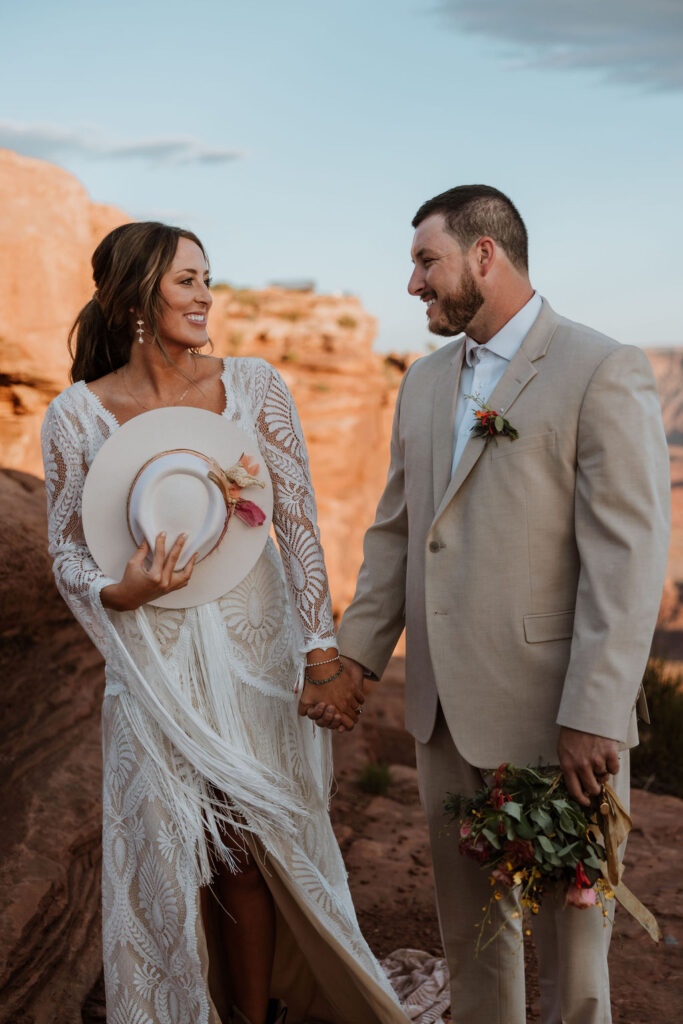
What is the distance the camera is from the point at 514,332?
8.67ft

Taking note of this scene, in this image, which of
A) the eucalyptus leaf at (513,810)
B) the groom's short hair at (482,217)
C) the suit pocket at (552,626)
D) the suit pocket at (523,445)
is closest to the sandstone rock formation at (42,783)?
the eucalyptus leaf at (513,810)

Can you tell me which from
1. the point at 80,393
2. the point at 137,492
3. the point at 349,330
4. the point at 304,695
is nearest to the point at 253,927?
the point at 304,695

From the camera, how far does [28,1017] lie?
3465 mm

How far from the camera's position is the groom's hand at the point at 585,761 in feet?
7.72

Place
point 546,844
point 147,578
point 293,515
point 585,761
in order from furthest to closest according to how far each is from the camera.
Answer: point 293,515 → point 147,578 → point 585,761 → point 546,844

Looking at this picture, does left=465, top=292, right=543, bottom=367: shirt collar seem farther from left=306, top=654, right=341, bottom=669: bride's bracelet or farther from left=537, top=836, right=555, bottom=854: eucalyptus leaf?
left=537, top=836, right=555, bottom=854: eucalyptus leaf

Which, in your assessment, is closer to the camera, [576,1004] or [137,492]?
[576,1004]

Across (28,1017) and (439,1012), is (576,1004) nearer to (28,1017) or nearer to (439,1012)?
(439,1012)

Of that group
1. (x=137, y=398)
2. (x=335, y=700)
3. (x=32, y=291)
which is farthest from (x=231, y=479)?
(x=32, y=291)

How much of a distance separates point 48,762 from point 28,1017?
1.33m

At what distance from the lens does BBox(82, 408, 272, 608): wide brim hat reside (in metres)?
2.86

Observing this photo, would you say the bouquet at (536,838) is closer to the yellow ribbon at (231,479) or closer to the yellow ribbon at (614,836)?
the yellow ribbon at (614,836)

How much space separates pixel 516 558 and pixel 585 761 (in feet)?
1.75

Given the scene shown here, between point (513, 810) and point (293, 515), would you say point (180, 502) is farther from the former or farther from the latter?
point (513, 810)
